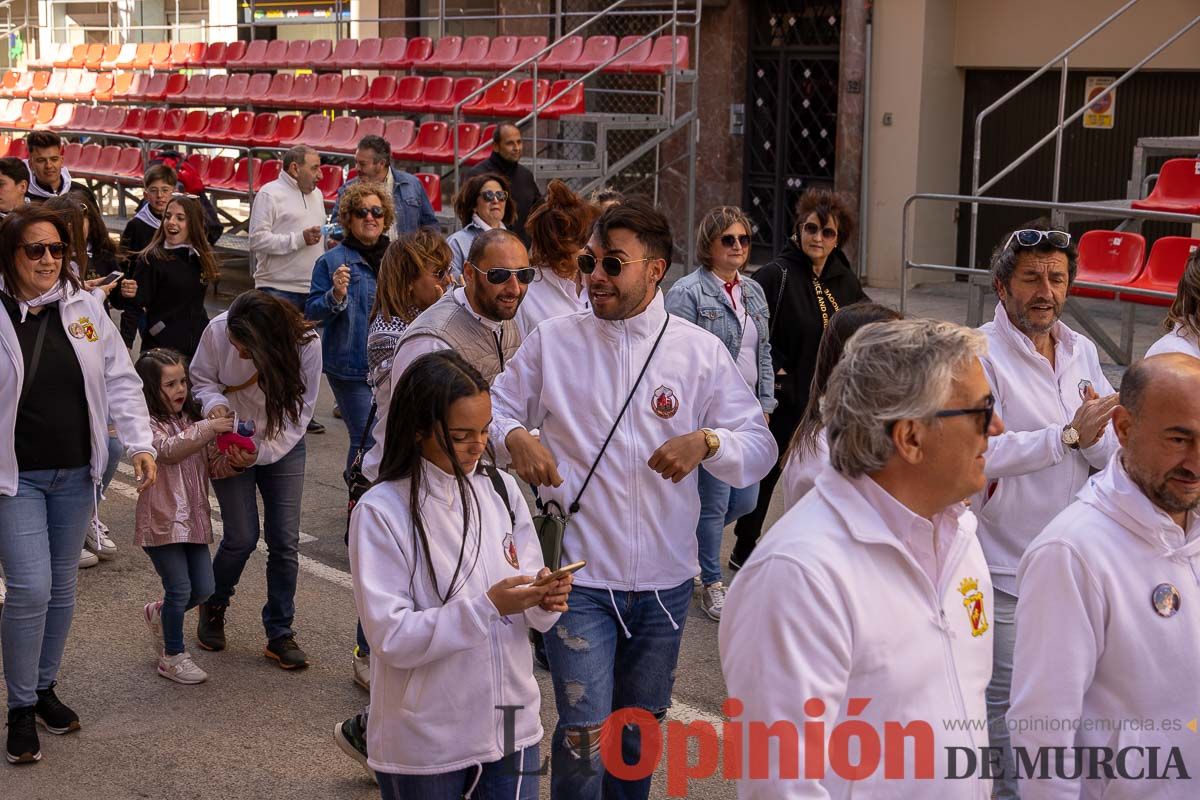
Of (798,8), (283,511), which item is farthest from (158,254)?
(798,8)

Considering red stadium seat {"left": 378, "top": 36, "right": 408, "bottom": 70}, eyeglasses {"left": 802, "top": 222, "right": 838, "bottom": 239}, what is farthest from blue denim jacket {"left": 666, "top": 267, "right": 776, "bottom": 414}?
red stadium seat {"left": 378, "top": 36, "right": 408, "bottom": 70}

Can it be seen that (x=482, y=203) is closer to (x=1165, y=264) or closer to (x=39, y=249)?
(x=39, y=249)

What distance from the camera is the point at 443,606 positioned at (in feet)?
11.5

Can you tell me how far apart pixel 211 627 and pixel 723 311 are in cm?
280

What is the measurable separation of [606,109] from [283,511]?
12.6 m

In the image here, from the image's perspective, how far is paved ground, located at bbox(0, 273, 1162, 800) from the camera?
5105 millimetres

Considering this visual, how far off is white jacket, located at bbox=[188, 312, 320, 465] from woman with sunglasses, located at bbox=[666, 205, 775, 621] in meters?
1.91

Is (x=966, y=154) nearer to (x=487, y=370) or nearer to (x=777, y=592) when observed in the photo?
(x=487, y=370)

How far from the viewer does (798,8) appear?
1596 cm

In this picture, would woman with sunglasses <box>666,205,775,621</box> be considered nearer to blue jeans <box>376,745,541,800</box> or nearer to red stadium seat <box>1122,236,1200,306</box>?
blue jeans <box>376,745,541,800</box>

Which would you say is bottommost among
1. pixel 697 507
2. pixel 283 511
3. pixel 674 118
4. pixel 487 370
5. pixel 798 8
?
pixel 283 511

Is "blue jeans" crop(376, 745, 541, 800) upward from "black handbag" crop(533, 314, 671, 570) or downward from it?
downward

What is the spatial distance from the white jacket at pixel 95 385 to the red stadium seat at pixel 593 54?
38.0 ft

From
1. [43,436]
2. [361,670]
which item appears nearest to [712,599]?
[361,670]
